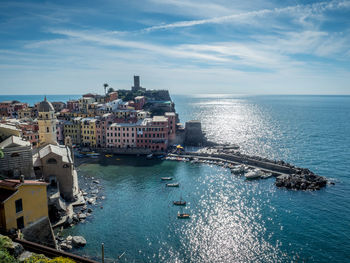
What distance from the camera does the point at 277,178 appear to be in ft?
215

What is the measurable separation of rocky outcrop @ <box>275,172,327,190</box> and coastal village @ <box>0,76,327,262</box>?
0.08m

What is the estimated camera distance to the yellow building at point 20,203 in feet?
95.8

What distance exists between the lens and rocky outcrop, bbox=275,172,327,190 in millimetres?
60419

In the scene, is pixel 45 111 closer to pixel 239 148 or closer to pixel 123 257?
pixel 123 257

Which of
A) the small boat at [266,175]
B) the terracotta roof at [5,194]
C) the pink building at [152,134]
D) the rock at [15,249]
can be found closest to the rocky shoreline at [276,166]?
the small boat at [266,175]

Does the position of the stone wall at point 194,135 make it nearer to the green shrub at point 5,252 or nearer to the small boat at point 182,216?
the small boat at point 182,216

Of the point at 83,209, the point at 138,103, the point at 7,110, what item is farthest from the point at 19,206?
the point at 7,110

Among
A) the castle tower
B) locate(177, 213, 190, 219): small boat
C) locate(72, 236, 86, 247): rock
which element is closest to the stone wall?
the castle tower

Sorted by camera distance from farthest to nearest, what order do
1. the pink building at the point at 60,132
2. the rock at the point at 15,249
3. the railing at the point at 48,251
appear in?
1. the pink building at the point at 60,132
2. the railing at the point at 48,251
3. the rock at the point at 15,249

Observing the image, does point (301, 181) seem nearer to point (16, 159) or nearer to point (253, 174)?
point (253, 174)

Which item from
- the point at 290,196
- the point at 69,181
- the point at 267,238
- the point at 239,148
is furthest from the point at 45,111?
the point at 239,148

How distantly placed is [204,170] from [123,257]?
41.7 m

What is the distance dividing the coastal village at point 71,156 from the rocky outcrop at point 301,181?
8 cm

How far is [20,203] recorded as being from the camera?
3088 centimetres
